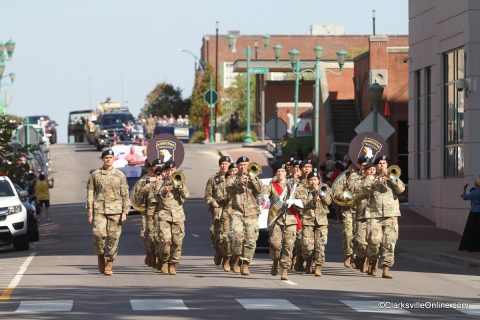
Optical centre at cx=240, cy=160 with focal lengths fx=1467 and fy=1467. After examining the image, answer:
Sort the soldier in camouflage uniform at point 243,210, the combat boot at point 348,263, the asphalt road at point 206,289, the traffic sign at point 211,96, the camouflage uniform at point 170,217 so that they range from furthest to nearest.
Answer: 1. the traffic sign at point 211,96
2. the combat boot at point 348,263
3. the camouflage uniform at point 170,217
4. the soldier in camouflage uniform at point 243,210
5. the asphalt road at point 206,289

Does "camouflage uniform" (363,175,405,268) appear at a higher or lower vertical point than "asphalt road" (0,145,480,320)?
higher

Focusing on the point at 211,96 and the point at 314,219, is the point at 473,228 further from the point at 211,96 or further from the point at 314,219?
the point at 211,96

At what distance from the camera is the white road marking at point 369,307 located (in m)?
16.9

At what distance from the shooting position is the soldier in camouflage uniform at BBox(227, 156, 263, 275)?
23875mm

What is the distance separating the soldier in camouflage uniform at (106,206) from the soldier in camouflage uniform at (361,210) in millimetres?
3767

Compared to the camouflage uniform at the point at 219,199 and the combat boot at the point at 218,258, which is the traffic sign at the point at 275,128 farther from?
the camouflage uniform at the point at 219,199

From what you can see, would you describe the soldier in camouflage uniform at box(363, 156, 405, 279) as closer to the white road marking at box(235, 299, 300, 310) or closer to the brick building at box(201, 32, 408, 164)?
the white road marking at box(235, 299, 300, 310)

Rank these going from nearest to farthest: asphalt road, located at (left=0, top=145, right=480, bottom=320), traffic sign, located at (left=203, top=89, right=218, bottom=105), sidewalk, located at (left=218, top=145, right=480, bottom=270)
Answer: asphalt road, located at (left=0, top=145, right=480, bottom=320) → sidewalk, located at (left=218, top=145, right=480, bottom=270) → traffic sign, located at (left=203, top=89, right=218, bottom=105)

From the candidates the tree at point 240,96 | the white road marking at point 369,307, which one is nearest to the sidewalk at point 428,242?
the white road marking at point 369,307

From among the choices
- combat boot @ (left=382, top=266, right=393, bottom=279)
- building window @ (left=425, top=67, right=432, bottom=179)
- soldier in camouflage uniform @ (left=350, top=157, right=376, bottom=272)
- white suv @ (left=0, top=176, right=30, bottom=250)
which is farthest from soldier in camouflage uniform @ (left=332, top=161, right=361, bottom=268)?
building window @ (left=425, top=67, right=432, bottom=179)

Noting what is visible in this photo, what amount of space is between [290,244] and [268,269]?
2261 millimetres

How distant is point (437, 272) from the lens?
25.2 metres

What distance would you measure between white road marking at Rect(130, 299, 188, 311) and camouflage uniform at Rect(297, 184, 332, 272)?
5.39 meters

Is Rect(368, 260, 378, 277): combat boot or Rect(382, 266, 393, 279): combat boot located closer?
Rect(382, 266, 393, 279): combat boot
